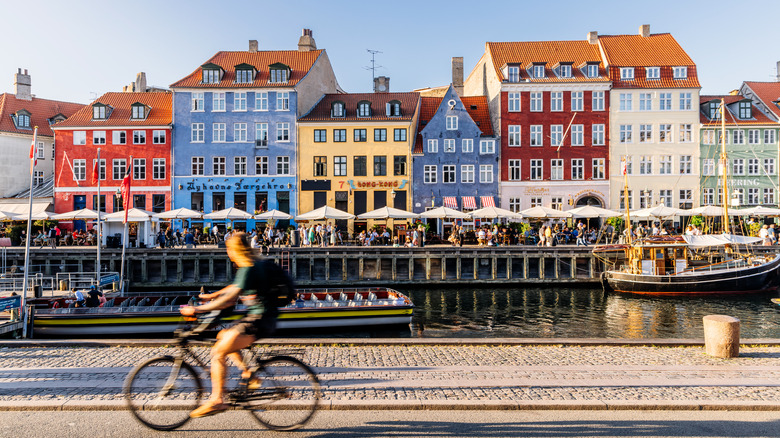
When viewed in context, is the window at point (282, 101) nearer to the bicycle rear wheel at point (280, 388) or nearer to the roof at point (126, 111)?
the roof at point (126, 111)

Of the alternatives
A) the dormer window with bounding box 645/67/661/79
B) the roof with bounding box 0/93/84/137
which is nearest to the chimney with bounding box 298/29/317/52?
the roof with bounding box 0/93/84/137

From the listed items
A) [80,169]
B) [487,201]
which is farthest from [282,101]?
[487,201]

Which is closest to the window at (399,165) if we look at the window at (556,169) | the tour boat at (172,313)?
the window at (556,169)

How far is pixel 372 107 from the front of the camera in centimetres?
4603

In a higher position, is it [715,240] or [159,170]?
[159,170]

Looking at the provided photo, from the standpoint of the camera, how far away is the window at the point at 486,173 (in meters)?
45.1

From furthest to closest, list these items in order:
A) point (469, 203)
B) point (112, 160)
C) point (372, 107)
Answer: point (372, 107)
point (112, 160)
point (469, 203)

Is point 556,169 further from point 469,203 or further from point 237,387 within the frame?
point 237,387

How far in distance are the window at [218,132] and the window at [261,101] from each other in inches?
120

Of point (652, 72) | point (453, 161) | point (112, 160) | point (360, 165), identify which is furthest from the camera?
point (652, 72)

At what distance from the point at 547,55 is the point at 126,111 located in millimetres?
34430

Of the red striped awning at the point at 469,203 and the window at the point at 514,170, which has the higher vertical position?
the window at the point at 514,170

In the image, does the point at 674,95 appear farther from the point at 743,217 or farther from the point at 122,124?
the point at 122,124

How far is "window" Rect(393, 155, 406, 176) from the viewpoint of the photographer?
4475cm
